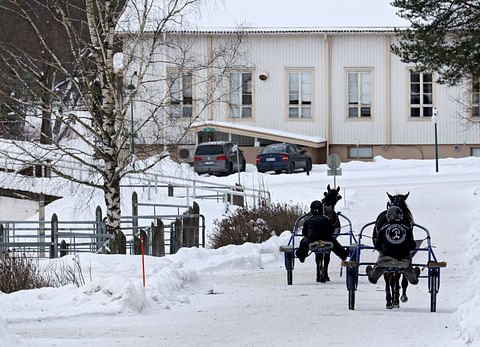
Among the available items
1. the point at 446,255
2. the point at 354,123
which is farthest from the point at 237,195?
the point at 354,123

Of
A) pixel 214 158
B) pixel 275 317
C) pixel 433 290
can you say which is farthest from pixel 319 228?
pixel 214 158

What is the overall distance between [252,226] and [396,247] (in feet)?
33.2

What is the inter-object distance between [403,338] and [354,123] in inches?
1578

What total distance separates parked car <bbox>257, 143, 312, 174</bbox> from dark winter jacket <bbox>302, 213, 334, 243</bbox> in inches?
1126

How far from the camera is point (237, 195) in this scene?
3109 centimetres

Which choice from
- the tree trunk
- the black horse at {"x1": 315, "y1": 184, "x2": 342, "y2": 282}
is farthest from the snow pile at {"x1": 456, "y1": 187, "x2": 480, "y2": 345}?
the tree trunk

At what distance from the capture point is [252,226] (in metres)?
21.3

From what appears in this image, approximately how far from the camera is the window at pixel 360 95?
4903 cm

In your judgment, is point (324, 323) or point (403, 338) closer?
point (403, 338)

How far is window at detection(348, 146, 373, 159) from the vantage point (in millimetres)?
49375

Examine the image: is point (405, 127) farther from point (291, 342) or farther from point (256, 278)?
point (291, 342)

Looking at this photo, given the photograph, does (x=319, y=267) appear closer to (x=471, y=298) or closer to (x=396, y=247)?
(x=471, y=298)

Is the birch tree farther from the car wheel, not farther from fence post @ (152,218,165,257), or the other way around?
the car wheel

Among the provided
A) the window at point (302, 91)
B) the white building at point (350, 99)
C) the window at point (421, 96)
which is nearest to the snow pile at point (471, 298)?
the white building at point (350, 99)
